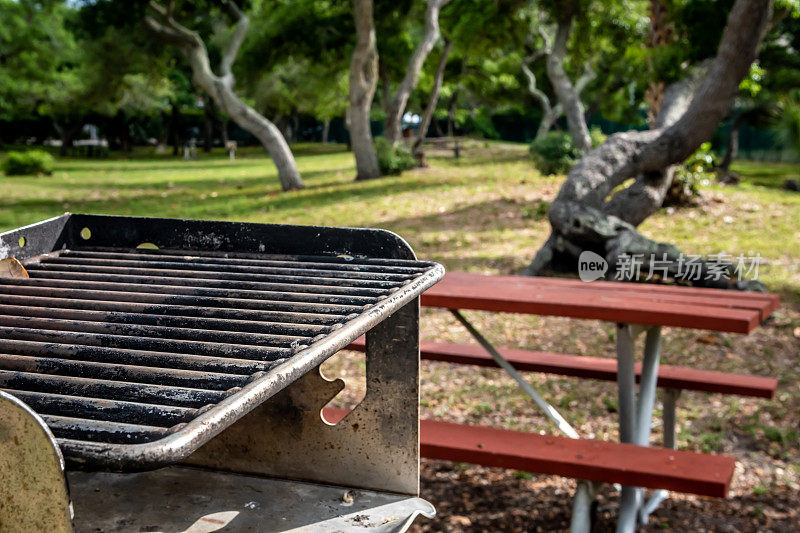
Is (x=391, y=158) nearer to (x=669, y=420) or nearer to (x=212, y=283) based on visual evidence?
(x=669, y=420)

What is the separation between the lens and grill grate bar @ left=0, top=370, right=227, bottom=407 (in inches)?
44.2

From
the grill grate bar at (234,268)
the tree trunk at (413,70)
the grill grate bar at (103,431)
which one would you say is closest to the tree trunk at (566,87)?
the tree trunk at (413,70)

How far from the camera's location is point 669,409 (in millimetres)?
3691

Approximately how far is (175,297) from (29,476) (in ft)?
2.57

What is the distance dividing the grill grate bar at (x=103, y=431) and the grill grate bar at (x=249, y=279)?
82cm

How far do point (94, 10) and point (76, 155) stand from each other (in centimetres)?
2115

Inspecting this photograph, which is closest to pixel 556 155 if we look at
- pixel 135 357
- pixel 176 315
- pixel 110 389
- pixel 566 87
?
pixel 566 87

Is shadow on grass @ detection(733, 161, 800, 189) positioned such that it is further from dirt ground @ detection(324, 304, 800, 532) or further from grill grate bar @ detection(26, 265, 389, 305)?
grill grate bar @ detection(26, 265, 389, 305)

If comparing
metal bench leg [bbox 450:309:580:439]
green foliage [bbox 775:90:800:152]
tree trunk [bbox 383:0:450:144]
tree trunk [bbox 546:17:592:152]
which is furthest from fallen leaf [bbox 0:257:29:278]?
tree trunk [bbox 546:17:592:152]

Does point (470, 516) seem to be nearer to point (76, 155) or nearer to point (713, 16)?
point (713, 16)

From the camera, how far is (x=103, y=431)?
99 cm

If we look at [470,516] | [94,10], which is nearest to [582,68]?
[94,10]

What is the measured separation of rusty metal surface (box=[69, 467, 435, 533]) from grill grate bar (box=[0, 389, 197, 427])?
0.78 meters

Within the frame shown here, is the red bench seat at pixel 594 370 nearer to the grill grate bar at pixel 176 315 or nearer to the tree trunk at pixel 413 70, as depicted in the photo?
the grill grate bar at pixel 176 315
